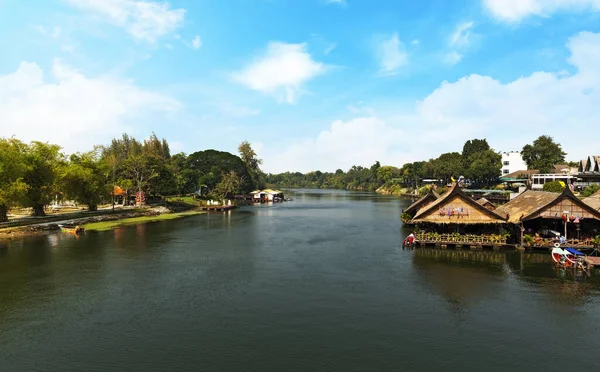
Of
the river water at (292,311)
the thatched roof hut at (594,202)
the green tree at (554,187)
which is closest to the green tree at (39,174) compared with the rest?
the river water at (292,311)

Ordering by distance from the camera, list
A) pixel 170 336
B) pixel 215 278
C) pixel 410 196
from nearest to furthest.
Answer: pixel 170 336 < pixel 215 278 < pixel 410 196

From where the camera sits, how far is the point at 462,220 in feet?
128

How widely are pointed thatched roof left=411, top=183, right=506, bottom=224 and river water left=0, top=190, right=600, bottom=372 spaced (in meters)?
3.56

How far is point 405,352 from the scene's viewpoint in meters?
17.2

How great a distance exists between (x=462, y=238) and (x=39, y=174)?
6046cm

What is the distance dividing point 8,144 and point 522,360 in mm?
64600

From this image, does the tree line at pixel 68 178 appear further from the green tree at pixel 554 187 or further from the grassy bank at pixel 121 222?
the green tree at pixel 554 187

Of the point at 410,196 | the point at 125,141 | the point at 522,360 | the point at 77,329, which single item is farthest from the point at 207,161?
the point at 522,360

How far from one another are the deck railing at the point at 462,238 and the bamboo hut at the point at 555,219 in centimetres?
228

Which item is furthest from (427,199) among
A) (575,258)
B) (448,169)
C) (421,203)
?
(448,169)

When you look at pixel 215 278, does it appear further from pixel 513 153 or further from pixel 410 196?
pixel 513 153

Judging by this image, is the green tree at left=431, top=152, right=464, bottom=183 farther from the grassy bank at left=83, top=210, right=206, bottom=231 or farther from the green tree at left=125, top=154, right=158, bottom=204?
the green tree at left=125, top=154, right=158, bottom=204

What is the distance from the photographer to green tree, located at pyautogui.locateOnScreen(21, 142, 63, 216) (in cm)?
5303

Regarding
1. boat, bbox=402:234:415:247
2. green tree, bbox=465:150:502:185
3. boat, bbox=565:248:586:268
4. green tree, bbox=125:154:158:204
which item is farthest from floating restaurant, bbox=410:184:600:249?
green tree, bbox=465:150:502:185
